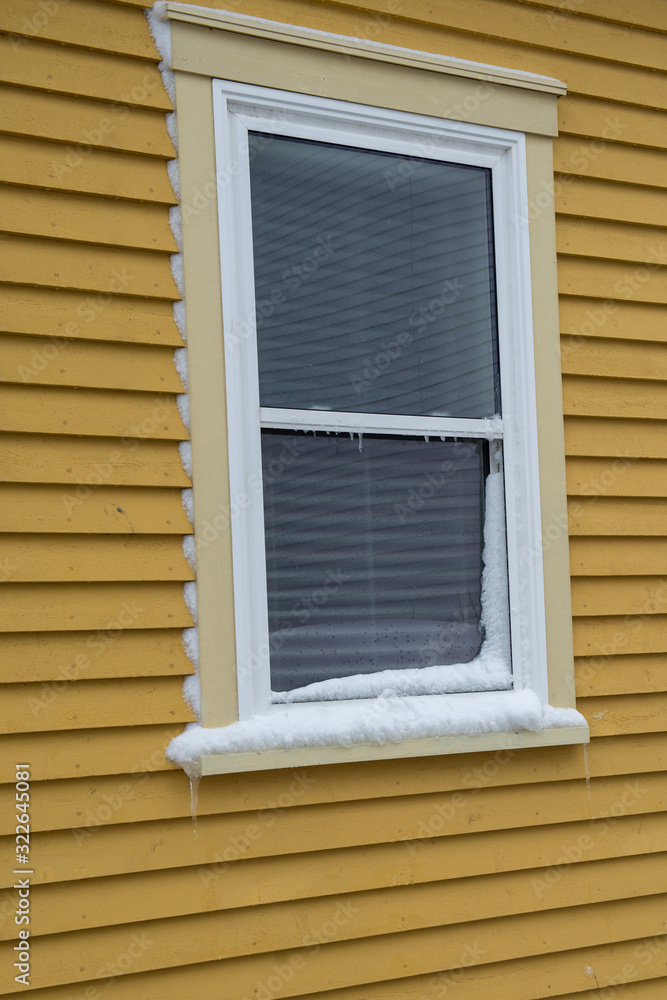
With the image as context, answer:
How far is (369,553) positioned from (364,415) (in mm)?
377

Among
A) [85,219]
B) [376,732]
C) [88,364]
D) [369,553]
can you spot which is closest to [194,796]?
[376,732]

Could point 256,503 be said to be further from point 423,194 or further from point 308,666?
point 423,194

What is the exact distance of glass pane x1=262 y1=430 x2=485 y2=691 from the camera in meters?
2.37

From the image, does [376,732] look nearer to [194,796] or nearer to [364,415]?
[194,796]

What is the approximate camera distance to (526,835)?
2.54 m

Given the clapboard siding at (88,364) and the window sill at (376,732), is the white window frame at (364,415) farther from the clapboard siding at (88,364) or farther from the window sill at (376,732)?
the clapboard siding at (88,364)

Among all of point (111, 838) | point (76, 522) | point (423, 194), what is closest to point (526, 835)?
point (111, 838)

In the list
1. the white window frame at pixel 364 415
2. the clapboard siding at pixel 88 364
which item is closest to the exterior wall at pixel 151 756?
the clapboard siding at pixel 88 364

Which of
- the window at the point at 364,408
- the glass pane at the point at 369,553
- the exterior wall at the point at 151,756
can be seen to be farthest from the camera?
the glass pane at the point at 369,553

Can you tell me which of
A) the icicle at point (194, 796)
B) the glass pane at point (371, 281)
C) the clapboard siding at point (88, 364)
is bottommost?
the icicle at point (194, 796)

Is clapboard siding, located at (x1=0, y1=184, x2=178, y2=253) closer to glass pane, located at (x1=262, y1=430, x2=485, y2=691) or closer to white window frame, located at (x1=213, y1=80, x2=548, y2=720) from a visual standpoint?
white window frame, located at (x1=213, y1=80, x2=548, y2=720)

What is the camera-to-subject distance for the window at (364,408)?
2252 mm

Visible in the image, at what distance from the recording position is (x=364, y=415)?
2.47m

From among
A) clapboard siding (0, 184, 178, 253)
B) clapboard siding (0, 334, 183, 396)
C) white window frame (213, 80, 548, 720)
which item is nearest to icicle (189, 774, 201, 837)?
white window frame (213, 80, 548, 720)
